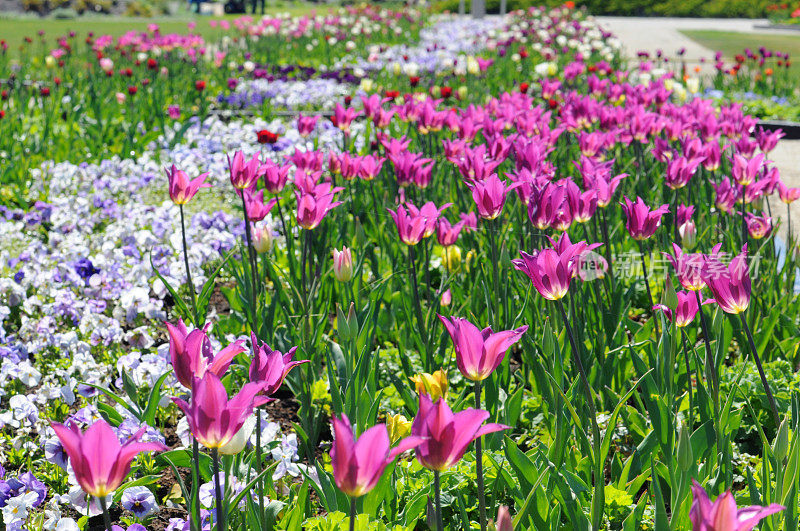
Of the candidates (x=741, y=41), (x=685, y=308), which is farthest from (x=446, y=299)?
(x=741, y=41)

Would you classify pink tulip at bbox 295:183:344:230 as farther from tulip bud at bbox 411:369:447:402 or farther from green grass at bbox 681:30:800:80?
green grass at bbox 681:30:800:80

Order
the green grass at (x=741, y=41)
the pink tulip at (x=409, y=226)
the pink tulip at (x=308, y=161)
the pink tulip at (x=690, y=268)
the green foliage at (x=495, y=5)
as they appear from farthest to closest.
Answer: the green foliage at (x=495, y=5) → the green grass at (x=741, y=41) → the pink tulip at (x=308, y=161) → the pink tulip at (x=409, y=226) → the pink tulip at (x=690, y=268)

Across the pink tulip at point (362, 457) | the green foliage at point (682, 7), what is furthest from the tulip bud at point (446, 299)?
the green foliage at point (682, 7)

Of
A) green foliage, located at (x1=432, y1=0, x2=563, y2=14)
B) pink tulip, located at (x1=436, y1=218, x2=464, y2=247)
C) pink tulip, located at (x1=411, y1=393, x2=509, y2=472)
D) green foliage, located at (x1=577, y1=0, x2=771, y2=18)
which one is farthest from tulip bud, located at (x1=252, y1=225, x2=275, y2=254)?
green foliage, located at (x1=577, y1=0, x2=771, y2=18)

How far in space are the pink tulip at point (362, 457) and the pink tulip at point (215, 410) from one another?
20 centimetres

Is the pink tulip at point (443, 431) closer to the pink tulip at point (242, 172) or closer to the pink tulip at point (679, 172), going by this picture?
the pink tulip at point (242, 172)

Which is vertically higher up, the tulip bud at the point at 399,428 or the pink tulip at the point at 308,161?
the pink tulip at the point at 308,161

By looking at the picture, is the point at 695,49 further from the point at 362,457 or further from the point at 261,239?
the point at 362,457

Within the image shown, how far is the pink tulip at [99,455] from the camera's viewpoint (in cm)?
102

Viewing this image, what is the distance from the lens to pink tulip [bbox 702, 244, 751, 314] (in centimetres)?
160

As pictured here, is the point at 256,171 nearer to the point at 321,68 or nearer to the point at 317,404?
the point at 317,404

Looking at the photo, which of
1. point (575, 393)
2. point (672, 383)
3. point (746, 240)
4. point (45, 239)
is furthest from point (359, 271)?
point (45, 239)

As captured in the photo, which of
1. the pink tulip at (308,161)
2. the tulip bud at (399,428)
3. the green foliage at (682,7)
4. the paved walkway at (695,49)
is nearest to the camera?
the tulip bud at (399,428)

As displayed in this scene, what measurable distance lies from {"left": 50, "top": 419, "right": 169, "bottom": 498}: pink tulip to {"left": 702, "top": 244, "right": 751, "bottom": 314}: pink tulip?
1.21 m
